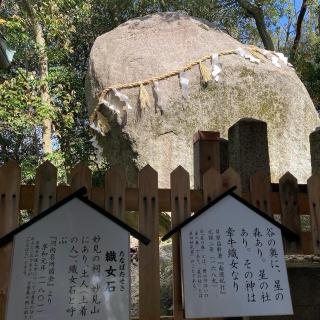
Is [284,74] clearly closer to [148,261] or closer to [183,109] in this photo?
[183,109]

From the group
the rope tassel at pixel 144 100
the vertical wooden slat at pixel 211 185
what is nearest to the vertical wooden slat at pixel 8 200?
the vertical wooden slat at pixel 211 185

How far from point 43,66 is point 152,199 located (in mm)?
10754

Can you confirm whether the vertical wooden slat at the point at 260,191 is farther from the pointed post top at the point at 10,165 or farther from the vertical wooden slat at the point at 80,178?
the pointed post top at the point at 10,165

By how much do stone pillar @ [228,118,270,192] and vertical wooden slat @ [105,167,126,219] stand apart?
920mm

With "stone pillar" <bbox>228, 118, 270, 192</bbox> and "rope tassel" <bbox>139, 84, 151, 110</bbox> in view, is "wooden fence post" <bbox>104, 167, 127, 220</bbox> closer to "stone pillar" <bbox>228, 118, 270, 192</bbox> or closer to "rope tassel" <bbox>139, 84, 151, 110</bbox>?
"stone pillar" <bbox>228, 118, 270, 192</bbox>

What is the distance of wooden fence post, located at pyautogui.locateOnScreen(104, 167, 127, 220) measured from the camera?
2.74m

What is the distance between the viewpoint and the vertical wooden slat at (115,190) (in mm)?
2744

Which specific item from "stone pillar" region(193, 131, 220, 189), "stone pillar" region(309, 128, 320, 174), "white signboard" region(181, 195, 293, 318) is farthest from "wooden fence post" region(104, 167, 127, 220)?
"stone pillar" region(309, 128, 320, 174)

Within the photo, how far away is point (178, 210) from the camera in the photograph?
2803mm

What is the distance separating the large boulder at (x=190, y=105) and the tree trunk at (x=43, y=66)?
15.5 feet

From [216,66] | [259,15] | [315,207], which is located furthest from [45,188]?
[259,15]

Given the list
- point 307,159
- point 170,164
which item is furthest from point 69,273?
point 307,159

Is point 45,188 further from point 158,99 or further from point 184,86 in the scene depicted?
point 184,86

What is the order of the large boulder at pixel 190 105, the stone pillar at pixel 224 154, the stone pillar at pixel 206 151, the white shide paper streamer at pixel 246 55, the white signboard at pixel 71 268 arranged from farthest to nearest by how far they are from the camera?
Result: 1. the white shide paper streamer at pixel 246 55
2. the large boulder at pixel 190 105
3. the stone pillar at pixel 224 154
4. the stone pillar at pixel 206 151
5. the white signboard at pixel 71 268
